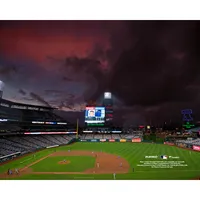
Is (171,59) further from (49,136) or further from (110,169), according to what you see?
(49,136)

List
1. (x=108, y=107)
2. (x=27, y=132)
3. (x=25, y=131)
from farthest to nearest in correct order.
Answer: (x=108, y=107)
(x=27, y=132)
(x=25, y=131)

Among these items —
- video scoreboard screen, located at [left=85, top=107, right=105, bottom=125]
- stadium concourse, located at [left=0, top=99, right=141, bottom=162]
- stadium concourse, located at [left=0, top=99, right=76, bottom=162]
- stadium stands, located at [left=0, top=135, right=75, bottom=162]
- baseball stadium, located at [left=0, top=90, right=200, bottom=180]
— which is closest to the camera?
baseball stadium, located at [left=0, top=90, right=200, bottom=180]

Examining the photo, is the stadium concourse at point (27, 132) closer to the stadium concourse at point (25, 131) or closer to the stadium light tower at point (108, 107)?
the stadium concourse at point (25, 131)

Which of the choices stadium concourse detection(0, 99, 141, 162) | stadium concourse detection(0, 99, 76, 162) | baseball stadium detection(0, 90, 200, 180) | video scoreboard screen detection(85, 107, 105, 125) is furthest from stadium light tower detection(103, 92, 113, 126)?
stadium concourse detection(0, 99, 76, 162)

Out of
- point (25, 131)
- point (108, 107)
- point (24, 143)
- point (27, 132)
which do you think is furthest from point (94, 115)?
point (24, 143)

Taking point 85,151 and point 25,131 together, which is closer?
point 85,151

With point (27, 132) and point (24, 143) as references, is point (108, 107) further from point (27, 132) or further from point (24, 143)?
point (24, 143)

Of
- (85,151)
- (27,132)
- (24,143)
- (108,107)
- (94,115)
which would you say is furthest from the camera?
(108,107)

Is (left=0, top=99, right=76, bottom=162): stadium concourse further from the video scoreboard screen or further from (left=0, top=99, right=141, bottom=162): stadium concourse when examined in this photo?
the video scoreboard screen
